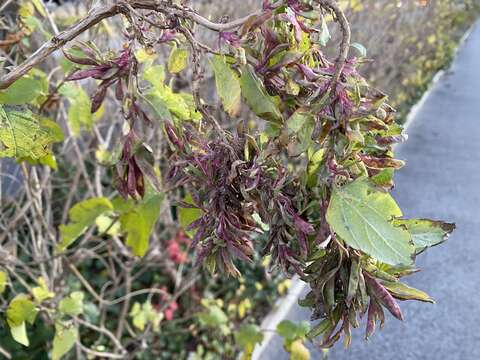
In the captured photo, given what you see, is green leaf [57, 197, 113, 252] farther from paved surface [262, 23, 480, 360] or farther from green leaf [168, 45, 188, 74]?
paved surface [262, 23, 480, 360]

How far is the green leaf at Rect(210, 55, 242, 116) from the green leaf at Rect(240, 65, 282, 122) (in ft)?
0.19

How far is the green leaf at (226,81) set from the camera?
0.75 m

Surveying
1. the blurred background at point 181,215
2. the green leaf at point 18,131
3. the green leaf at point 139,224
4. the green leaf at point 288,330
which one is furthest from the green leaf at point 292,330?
the green leaf at point 18,131

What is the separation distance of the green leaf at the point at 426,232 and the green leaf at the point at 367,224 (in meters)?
0.06

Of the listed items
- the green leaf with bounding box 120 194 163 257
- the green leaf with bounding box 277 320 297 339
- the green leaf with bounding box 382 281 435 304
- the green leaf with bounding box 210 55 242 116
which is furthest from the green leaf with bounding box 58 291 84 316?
the green leaf with bounding box 382 281 435 304

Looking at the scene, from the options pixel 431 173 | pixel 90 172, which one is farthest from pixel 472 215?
pixel 90 172

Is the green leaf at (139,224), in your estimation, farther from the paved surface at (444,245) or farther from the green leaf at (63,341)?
the paved surface at (444,245)

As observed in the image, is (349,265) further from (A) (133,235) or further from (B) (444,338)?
(B) (444,338)

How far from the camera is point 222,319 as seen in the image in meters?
2.62

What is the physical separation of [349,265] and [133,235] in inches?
32.5

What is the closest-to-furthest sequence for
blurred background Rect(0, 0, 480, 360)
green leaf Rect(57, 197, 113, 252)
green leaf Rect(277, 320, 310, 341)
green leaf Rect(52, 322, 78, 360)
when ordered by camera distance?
green leaf Rect(57, 197, 113, 252) → green leaf Rect(52, 322, 78, 360) → green leaf Rect(277, 320, 310, 341) → blurred background Rect(0, 0, 480, 360)

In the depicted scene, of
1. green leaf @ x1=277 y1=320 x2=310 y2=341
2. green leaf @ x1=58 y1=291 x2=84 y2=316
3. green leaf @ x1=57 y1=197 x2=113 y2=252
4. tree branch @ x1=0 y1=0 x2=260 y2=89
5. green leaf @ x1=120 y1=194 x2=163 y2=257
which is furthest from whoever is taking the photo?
green leaf @ x1=277 y1=320 x2=310 y2=341

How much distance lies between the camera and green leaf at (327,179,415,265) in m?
0.59

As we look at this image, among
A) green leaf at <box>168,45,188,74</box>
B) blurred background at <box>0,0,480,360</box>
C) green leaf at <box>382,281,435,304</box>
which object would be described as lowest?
blurred background at <box>0,0,480,360</box>
